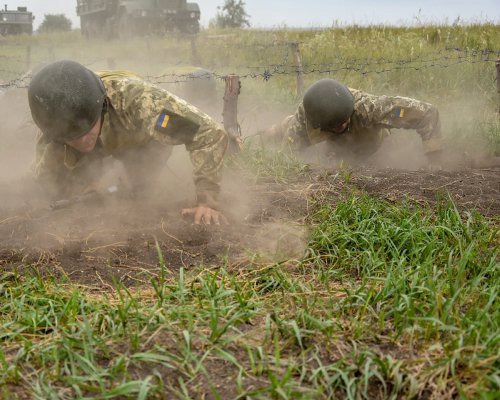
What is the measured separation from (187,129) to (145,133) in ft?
1.70

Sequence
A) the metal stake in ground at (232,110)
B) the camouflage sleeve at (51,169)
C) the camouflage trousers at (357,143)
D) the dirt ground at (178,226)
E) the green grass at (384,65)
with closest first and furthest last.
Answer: the dirt ground at (178,226), the camouflage sleeve at (51,169), the metal stake in ground at (232,110), the camouflage trousers at (357,143), the green grass at (384,65)

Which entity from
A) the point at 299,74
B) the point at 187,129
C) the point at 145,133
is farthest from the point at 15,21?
the point at 187,129

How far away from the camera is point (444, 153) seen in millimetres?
6211

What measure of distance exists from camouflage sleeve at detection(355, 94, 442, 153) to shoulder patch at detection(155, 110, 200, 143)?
243 cm

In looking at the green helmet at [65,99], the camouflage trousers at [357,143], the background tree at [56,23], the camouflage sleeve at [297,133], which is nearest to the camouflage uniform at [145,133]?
the green helmet at [65,99]

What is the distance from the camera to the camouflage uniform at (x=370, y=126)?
5559 millimetres

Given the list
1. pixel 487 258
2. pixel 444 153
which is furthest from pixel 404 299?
pixel 444 153

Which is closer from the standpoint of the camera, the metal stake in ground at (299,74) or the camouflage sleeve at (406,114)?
the camouflage sleeve at (406,114)

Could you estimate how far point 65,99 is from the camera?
Answer: 3.51 m

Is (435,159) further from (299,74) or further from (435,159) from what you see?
(299,74)

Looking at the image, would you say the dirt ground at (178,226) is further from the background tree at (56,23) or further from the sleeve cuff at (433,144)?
the background tree at (56,23)

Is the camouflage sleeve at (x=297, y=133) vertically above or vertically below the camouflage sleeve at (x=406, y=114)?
below

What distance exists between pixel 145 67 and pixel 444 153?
10524mm

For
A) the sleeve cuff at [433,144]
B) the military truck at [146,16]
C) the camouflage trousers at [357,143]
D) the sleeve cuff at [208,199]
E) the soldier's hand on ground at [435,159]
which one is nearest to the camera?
the sleeve cuff at [208,199]
